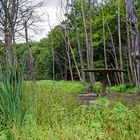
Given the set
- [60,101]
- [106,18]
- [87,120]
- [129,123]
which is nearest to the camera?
[129,123]

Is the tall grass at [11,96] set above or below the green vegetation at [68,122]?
above

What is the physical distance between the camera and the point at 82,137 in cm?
288

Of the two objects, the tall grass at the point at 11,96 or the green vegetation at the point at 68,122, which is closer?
the green vegetation at the point at 68,122

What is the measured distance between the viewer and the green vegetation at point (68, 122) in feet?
9.84

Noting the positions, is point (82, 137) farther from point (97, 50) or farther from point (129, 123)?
point (97, 50)

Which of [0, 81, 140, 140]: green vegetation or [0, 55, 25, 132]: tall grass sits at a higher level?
[0, 55, 25, 132]: tall grass

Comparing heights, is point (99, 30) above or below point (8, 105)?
above

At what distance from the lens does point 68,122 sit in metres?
3.72

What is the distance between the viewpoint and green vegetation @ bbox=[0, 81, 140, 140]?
300 cm

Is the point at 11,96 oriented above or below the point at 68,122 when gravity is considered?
above

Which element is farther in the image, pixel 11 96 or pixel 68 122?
pixel 11 96

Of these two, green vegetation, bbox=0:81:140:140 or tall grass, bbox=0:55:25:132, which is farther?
tall grass, bbox=0:55:25:132

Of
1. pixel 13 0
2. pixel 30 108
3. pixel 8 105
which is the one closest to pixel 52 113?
pixel 30 108

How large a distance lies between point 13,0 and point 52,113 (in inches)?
495
